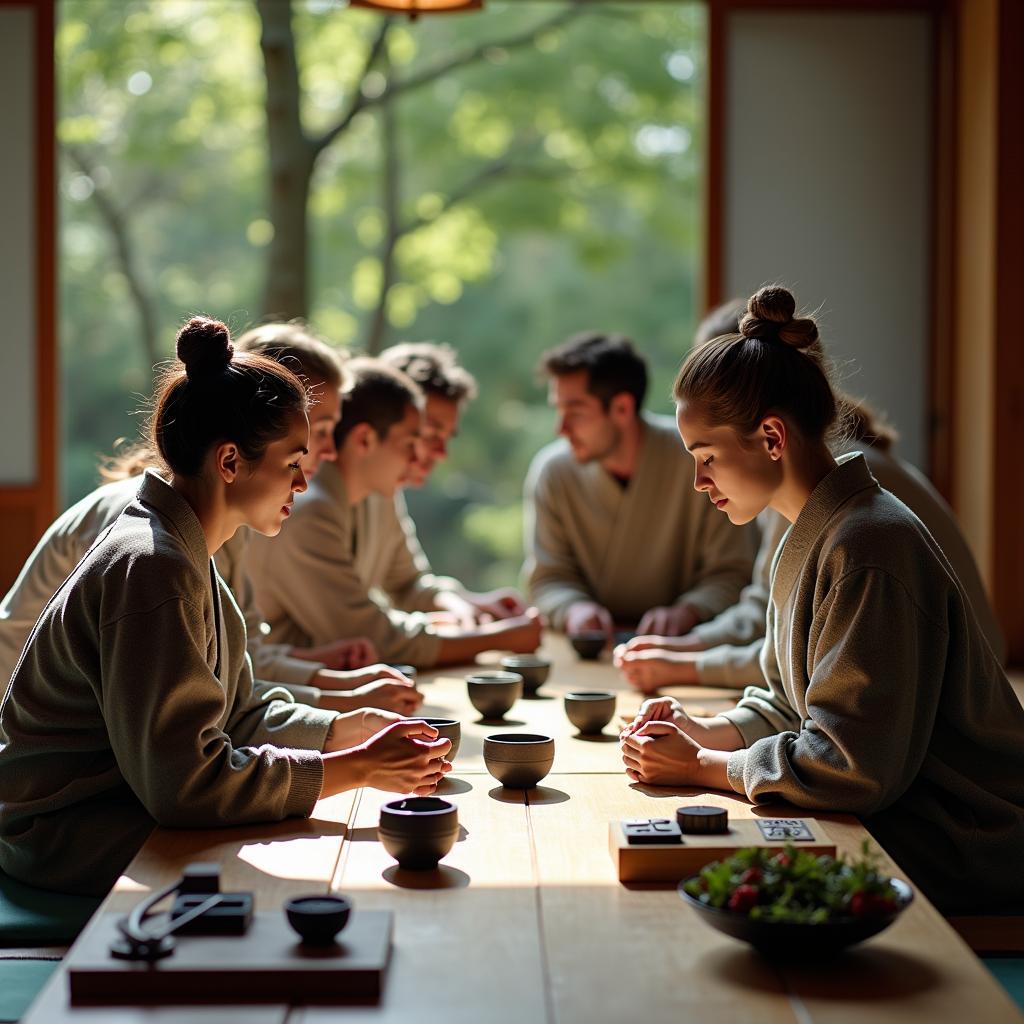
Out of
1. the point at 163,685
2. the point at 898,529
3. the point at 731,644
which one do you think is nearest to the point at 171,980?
the point at 163,685

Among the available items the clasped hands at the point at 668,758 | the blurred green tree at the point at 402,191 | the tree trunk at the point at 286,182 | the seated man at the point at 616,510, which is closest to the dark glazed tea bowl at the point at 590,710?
the clasped hands at the point at 668,758

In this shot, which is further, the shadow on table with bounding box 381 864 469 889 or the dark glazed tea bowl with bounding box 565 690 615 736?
the dark glazed tea bowl with bounding box 565 690 615 736

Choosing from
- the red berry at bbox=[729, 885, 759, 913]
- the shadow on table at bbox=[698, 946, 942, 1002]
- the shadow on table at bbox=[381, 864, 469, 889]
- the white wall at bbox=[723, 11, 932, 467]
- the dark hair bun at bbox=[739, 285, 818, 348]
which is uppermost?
the white wall at bbox=[723, 11, 932, 467]

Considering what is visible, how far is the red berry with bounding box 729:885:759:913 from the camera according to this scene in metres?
1.37

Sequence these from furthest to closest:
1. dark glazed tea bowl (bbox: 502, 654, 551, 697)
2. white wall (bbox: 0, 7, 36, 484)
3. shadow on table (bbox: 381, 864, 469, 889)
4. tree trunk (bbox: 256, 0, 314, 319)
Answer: tree trunk (bbox: 256, 0, 314, 319)
white wall (bbox: 0, 7, 36, 484)
dark glazed tea bowl (bbox: 502, 654, 551, 697)
shadow on table (bbox: 381, 864, 469, 889)

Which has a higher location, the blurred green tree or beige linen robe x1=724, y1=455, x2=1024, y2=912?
the blurred green tree

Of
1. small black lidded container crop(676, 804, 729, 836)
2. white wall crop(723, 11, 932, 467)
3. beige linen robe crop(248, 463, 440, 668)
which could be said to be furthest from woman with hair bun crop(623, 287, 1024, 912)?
white wall crop(723, 11, 932, 467)

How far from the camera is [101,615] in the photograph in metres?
1.84

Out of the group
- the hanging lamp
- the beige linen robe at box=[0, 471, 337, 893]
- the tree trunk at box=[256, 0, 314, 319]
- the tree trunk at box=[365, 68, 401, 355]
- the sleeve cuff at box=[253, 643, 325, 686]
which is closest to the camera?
the beige linen robe at box=[0, 471, 337, 893]

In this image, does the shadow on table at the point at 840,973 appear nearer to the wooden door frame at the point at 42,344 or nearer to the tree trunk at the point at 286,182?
the wooden door frame at the point at 42,344

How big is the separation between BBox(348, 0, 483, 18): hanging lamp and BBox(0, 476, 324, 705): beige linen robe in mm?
1418

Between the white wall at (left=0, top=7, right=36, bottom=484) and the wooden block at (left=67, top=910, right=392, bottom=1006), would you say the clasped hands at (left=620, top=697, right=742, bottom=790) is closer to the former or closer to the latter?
the wooden block at (left=67, top=910, right=392, bottom=1006)

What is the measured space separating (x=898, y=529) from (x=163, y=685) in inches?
40.2

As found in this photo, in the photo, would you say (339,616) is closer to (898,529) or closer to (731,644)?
(731,644)
